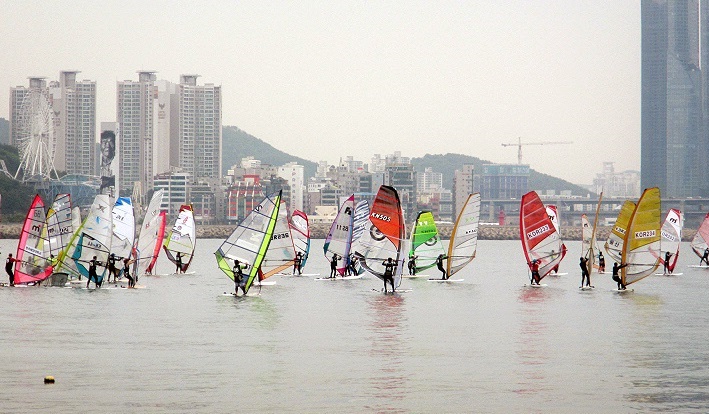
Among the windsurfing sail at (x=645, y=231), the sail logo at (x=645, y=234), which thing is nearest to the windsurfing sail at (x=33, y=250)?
the windsurfing sail at (x=645, y=231)

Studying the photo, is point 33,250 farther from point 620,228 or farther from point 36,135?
point 36,135

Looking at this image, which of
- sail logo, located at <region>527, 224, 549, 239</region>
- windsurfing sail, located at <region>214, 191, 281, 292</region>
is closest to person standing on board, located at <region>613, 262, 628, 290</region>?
sail logo, located at <region>527, 224, 549, 239</region>

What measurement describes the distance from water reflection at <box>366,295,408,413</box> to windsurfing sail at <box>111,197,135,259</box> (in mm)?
11037

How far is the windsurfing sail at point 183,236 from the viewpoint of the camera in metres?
57.9

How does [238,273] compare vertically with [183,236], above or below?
below

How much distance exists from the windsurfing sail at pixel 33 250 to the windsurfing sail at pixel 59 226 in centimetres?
38

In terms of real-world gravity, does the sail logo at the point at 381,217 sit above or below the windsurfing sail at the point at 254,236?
above

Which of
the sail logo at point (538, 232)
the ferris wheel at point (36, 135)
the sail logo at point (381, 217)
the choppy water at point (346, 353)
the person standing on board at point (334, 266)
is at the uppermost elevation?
the ferris wheel at point (36, 135)

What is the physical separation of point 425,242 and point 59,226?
61.3 feet

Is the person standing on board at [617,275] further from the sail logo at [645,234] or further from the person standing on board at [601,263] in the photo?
the person standing on board at [601,263]

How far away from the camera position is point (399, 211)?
41844 mm

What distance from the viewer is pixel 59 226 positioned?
45406 millimetres

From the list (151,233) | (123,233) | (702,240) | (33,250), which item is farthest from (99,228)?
(702,240)

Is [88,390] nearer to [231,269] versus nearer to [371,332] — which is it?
[371,332]
